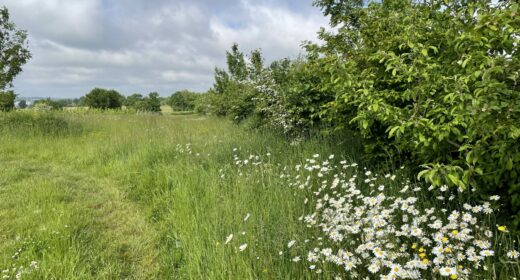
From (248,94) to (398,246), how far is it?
22.0ft

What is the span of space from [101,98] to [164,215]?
63.3 m

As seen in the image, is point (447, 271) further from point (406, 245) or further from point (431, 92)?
point (431, 92)

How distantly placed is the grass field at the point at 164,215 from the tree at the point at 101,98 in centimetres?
5815

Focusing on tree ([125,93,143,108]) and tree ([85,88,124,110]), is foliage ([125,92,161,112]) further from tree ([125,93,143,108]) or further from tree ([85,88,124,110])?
tree ([85,88,124,110])

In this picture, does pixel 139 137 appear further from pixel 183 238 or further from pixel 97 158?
pixel 183 238

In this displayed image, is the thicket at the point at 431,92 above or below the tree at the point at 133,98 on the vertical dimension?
below

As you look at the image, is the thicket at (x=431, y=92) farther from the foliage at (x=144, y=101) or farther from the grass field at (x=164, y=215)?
the foliage at (x=144, y=101)

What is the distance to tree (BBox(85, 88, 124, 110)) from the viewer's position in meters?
57.7

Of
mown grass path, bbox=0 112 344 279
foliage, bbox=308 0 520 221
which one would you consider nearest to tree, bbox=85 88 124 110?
mown grass path, bbox=0 112 344 279

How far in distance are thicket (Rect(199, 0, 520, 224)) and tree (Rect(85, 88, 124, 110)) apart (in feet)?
199

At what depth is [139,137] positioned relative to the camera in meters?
7.45

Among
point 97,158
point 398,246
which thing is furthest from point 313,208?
point 97,158

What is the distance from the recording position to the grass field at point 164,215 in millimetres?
2346

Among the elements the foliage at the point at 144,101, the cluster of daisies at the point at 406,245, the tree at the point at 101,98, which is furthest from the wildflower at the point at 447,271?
the tree at the point at 101,98
